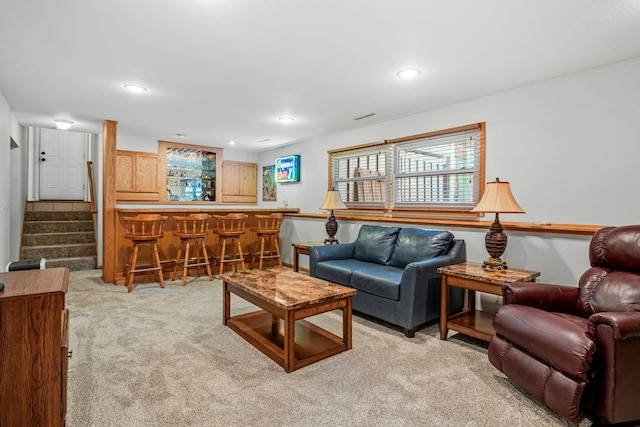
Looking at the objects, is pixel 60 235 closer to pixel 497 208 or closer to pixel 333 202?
pixel 333 202

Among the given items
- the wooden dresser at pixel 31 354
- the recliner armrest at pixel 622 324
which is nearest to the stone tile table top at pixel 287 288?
the wooden dresser at pixel 31 354

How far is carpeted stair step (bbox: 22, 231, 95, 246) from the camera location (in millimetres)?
5582

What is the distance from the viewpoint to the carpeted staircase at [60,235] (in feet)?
17.9

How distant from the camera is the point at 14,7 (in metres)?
1.98

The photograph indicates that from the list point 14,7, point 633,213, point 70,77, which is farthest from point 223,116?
point 633,213

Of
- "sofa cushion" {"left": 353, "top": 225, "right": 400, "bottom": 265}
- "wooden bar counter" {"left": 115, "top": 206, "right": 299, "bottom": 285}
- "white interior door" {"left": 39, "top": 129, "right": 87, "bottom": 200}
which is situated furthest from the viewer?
"white interior door" {"left": 39, "top": 129, "right": 87, "bottom": 200}

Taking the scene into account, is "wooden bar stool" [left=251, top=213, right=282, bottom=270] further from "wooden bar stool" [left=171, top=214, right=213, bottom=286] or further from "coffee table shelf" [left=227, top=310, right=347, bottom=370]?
"coffee table shelf" [left=227, top=310, right=347, bottom=370]

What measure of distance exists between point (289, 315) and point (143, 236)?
2886 millimetres

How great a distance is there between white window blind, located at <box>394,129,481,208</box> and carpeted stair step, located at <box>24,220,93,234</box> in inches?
226

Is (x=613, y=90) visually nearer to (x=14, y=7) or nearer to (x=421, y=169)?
(x=421, y=169)

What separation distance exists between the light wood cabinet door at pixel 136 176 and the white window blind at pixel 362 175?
3.28 metres

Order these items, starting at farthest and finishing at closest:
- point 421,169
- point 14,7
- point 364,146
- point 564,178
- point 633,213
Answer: point 364,146
point 421,169
point 564,178
point 633,213
point 14,7

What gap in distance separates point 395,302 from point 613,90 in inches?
96.2

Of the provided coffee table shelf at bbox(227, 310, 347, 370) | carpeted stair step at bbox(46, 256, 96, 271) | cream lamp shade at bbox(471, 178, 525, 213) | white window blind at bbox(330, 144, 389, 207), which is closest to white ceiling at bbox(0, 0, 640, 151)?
white window blind at bbox(330, 144, 389, 207)
